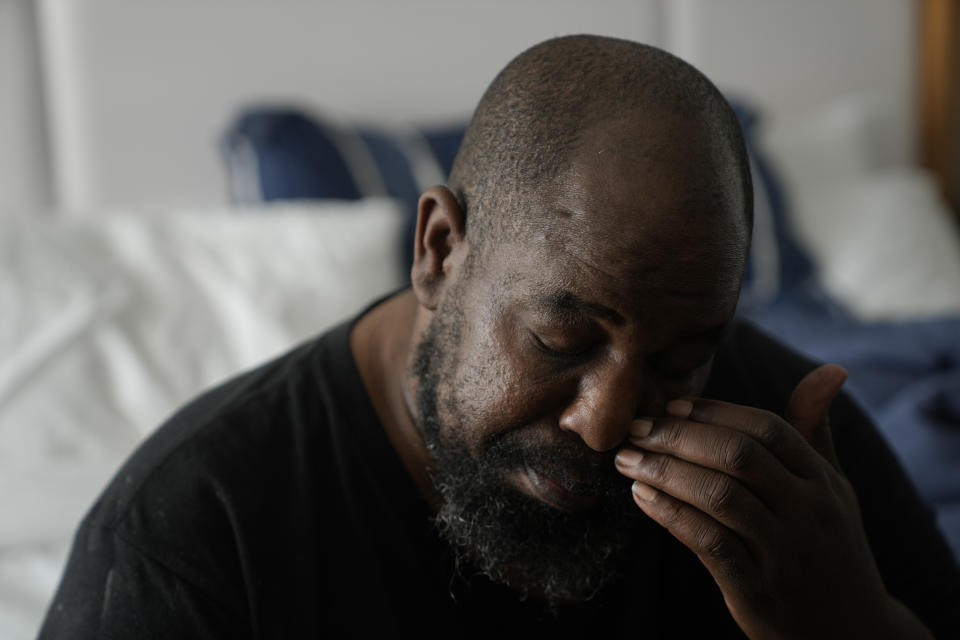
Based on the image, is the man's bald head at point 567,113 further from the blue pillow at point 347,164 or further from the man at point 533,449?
the blue pillow at point 347,164

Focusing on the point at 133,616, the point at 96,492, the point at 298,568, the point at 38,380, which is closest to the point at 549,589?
the point at 298,568

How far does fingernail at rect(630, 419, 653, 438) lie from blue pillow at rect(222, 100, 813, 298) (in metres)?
1.06

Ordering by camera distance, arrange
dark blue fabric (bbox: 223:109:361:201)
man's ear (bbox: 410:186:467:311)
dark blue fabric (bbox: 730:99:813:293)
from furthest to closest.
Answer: dark blue fabric (bbox: 730:99:813:293) → dark blue fabric (bbox: 223:109:361:201) → man's ear (bbox: 410:186:467:311)

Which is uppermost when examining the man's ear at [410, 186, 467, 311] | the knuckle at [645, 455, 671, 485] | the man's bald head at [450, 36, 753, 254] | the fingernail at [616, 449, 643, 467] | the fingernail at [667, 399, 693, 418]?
→ the man's bald head at [450, 36, 753, 254]

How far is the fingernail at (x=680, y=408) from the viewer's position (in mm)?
750

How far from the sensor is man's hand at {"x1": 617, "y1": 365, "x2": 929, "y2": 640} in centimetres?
72

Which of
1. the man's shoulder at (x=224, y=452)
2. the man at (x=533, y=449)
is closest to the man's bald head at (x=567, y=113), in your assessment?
the man at (x=533, y=449)

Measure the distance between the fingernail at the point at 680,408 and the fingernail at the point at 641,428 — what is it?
0.03 meters

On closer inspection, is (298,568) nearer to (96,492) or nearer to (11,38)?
(96,492)

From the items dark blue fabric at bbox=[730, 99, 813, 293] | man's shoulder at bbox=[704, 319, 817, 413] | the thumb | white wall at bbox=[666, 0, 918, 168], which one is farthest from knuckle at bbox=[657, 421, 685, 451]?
white wall at bbox=[666, 0, 918, 168]

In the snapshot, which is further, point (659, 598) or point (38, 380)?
point (38, 380)

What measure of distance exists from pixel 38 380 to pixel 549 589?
0.91 m

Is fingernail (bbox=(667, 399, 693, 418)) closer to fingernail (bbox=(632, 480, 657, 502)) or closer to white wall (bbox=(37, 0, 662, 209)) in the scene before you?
fingernail (bbox=(632, 480, 657, 502))

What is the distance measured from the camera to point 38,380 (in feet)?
4.37
